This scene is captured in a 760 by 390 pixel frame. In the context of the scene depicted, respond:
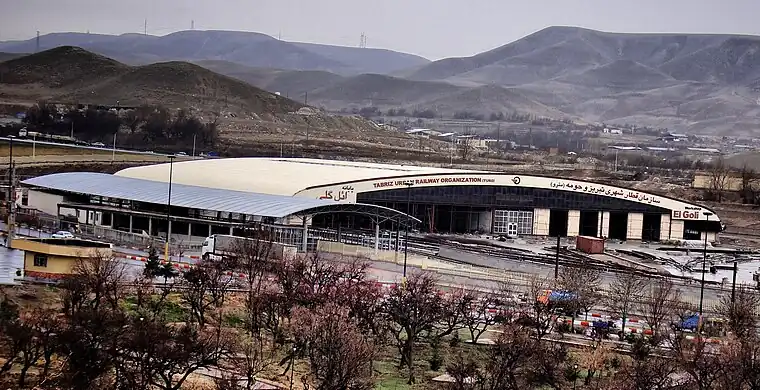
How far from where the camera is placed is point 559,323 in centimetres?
2544

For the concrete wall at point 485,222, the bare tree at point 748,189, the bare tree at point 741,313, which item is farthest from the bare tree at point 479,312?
the bare tree at point 748,189

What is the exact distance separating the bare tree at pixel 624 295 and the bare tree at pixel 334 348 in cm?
771

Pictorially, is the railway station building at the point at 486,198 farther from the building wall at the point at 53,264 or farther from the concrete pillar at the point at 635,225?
the building wall at the point at 53,264

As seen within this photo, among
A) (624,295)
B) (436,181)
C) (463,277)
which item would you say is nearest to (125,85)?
(436,181)

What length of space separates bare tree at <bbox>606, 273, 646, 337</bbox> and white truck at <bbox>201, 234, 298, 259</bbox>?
7.89 m

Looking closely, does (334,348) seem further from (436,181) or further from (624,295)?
(436,181)

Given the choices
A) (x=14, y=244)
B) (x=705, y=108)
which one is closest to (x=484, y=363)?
(x=14, y=244)

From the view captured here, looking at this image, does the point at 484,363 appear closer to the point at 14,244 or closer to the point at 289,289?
the point at 289,289

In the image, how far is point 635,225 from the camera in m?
44.3

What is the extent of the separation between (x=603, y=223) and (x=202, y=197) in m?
15.2

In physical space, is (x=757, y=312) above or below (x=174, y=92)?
below

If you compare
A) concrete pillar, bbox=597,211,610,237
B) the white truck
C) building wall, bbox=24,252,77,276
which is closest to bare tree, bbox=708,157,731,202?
concrete pillar, bbox=597,211,610,237

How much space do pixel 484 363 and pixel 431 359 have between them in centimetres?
100

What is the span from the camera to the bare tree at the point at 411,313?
22.1 metres
